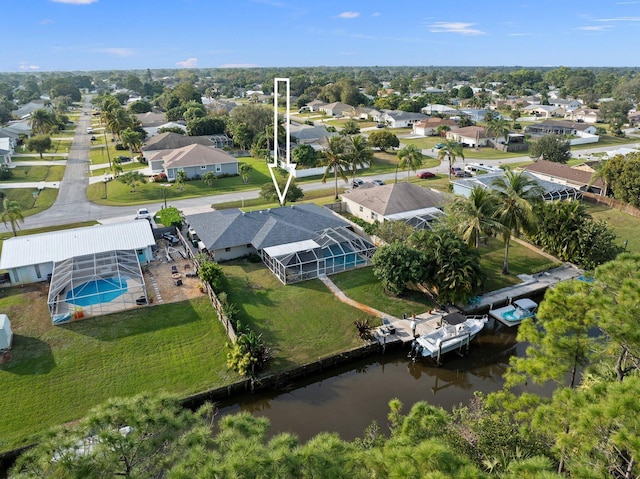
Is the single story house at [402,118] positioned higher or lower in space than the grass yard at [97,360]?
higher

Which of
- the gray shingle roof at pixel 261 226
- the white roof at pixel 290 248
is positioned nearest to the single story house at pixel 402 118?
the gray shingle roof at pixel 261 226

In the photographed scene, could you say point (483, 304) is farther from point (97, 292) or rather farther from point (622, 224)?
point (97, 292)

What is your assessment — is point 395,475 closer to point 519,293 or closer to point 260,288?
point 260,288

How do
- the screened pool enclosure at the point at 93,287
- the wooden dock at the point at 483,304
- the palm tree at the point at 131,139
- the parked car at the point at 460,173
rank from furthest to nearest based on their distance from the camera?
the palm tree at the point at 131,139
the parked car at the point at 460,173
the screened pool enclosure at the point at 93,287
the wooden dock at the point at 483,304

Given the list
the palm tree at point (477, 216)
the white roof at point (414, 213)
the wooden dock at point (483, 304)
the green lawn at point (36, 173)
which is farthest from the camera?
the green lawn at point (36, 173)

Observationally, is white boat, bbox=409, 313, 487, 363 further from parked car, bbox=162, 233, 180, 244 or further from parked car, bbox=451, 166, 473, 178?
parked car, bbox=451, 166, 473, 178

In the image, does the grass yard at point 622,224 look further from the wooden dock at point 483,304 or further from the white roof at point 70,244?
the white roof at point 70,244

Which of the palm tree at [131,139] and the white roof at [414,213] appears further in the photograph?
the palm tree at [131,139]

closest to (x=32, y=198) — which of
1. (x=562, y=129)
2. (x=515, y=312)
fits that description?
(x=515, y=312)

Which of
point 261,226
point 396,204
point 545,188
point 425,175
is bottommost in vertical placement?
point 261,226
